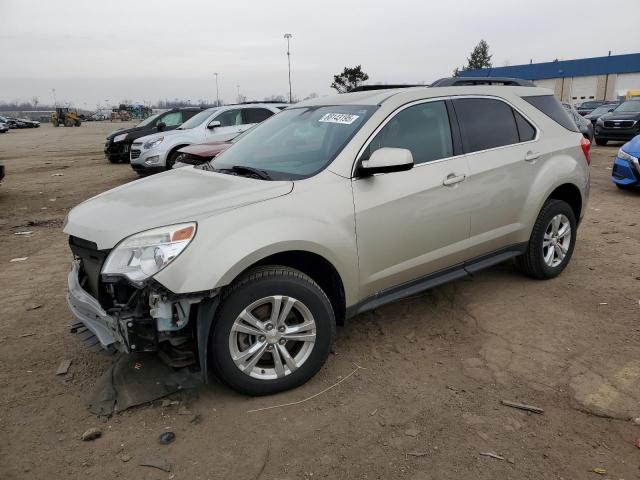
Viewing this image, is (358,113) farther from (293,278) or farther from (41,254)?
(41,254)

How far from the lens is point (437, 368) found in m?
3.38

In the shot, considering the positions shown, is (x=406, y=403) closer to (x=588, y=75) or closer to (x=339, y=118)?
(x=339, y=118)

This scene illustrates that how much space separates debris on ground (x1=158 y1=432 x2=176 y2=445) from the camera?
2725 millimetres

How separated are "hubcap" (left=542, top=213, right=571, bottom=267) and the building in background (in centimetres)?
5289

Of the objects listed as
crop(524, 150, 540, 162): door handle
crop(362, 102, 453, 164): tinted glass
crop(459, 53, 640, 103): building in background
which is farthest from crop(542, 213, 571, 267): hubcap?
crop(459, 53, 640, 103): building in background

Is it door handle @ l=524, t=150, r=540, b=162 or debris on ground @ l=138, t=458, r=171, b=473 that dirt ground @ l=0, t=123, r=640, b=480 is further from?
door handle @ l=524, t=150, r=540, b=162

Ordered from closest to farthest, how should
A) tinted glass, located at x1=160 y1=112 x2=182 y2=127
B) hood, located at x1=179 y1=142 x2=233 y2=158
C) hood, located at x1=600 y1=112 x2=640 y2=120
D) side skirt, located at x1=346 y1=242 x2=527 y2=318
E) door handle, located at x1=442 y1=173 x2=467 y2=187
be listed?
side skirt, located at x1=346 y1=242 x2=527 y2=318 < door handle, located at x1=442 y1=173 x2=467 y2=187 < hood, located at x1=179 y1=142 x2=233 y2=158 < tinted glass, located at x1=160 y1=112 x2=182 y2=127 < hood, located at x1=600 y1=112 x2=640 y2=120

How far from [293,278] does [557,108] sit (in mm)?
3320

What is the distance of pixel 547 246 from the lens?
4.71 metres

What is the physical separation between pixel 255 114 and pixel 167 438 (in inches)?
418

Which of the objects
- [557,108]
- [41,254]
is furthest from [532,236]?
[41,254]

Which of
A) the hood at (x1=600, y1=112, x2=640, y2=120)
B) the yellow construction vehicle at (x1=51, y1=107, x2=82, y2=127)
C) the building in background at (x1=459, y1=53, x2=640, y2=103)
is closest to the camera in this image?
the hood at (x1=600, y1=112, x2=640, y2=120)

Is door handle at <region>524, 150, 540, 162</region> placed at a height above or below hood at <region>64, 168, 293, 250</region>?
above

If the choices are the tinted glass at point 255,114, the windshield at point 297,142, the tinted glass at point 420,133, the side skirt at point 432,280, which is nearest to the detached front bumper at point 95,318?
the windshield at point 297,142
